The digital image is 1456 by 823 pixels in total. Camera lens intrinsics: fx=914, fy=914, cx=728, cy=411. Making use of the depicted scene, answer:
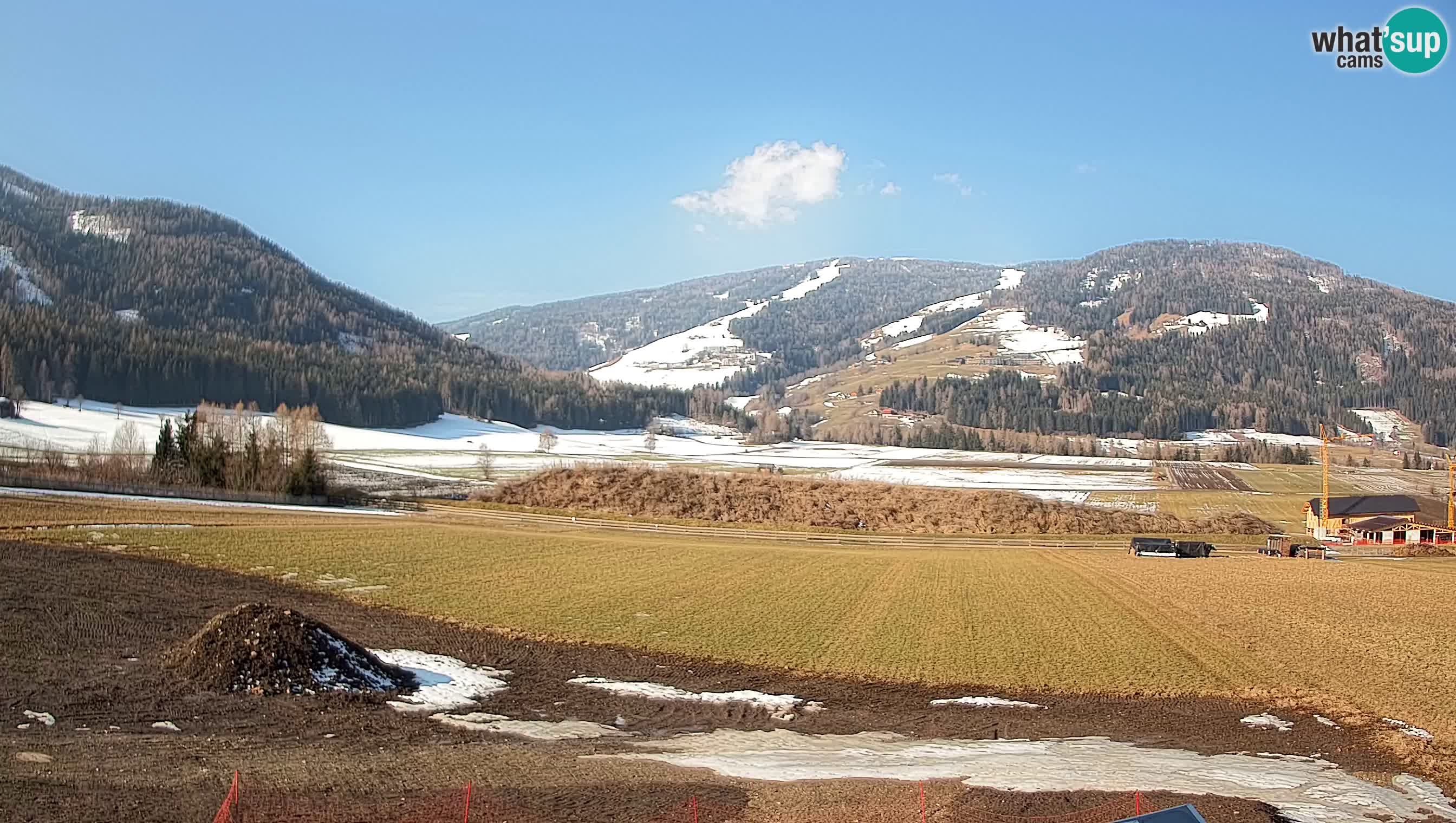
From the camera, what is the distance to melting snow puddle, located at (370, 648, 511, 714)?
819 inches

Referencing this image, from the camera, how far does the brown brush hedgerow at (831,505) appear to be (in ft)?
243

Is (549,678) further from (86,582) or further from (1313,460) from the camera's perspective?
(1313,460)

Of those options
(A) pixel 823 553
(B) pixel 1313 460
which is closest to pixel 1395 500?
(A) pixel 823 553

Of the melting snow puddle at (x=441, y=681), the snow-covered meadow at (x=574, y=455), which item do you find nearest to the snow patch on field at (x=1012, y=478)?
the snow-covered meadow at (x=574, y=455)

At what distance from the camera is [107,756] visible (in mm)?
14562

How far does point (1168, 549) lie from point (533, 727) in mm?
51098

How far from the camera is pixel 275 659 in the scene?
2064 centimetres

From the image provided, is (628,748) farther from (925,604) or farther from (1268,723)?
(925,604)

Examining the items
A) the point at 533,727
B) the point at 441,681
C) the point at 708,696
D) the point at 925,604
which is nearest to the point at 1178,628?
the point at 925,604

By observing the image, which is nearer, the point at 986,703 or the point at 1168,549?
the point at 986,703

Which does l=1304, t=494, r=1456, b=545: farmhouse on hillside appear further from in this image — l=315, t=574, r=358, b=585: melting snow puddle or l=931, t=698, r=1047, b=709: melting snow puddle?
l=315, t=574, r=358, b=585: melting snow puddle

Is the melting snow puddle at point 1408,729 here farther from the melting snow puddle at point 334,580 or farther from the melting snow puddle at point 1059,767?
the melting snow puddle at point 334,580

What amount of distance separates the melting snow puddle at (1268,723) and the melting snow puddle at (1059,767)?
3333mm

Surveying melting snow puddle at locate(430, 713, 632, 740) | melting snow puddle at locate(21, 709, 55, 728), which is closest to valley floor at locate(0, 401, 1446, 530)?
melting snow puddle at locate(430, 713, 632, 740)
